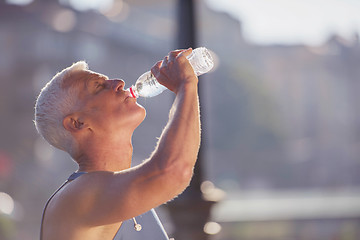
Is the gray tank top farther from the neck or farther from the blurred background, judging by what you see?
the blurred background

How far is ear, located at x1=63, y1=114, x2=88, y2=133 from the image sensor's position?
1081mm

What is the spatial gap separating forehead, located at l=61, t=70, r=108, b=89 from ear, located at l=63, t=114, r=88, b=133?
2.5 inches

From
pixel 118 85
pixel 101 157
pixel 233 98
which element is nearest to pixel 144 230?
pixel 101 157

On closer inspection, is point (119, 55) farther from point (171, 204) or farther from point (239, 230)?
point (171, 204)

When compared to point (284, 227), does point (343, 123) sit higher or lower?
higher

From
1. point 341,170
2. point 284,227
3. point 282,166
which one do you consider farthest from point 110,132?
Answer: point 282,166

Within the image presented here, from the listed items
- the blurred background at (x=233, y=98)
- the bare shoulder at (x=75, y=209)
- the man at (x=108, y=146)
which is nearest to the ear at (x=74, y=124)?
the man at (x=108, y=146)

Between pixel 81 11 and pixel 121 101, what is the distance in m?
27.2

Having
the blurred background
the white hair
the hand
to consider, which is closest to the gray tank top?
the white hair

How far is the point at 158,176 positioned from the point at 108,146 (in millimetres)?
219

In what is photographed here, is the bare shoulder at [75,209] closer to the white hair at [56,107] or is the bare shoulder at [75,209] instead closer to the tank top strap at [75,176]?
the tank top strap at [75,176]

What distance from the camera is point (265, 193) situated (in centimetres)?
3797

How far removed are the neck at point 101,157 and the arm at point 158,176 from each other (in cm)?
11

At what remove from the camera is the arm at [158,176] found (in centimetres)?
90
